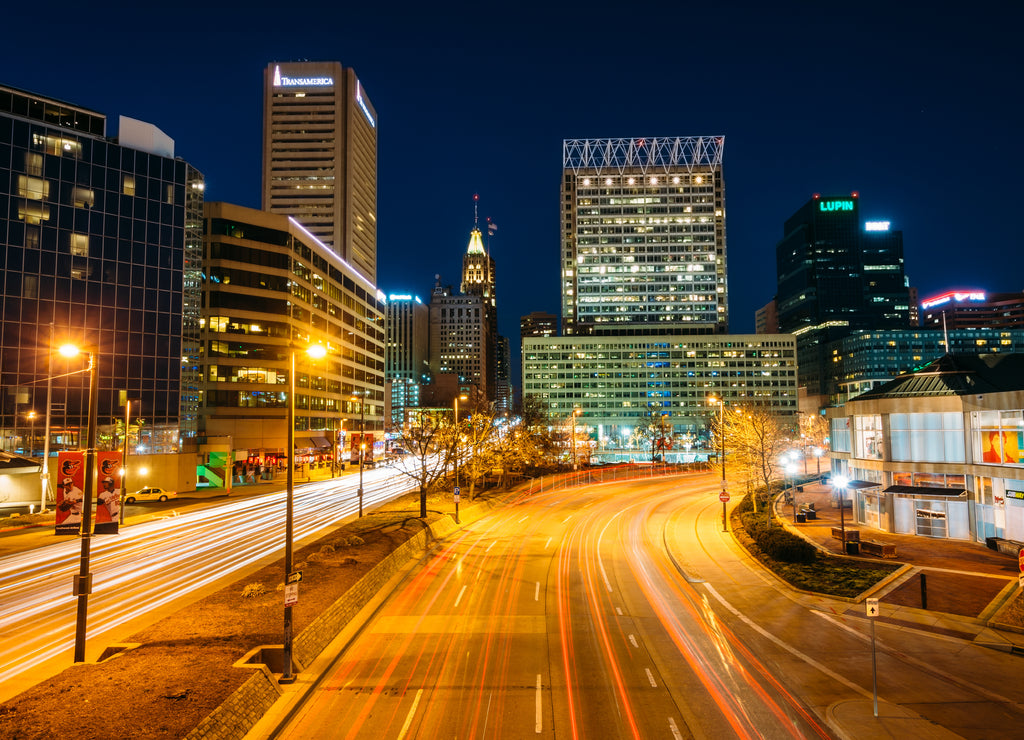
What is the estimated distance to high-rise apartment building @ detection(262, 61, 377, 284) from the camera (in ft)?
585

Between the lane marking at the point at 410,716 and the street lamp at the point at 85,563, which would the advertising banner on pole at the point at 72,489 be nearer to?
the street lamp at the point at 85,563

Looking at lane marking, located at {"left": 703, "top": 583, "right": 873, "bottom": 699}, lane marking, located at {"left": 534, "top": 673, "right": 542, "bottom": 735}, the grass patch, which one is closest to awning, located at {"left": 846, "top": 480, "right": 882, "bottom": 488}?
the grass patch

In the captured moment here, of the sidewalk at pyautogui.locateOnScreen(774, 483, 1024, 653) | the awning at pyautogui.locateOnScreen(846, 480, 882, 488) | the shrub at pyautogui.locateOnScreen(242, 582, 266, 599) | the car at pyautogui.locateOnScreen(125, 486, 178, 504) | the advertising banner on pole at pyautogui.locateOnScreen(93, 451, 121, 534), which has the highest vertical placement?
the advertising banner on pole at pyautogui.locateOnScreen(93, 451, 121, 534)

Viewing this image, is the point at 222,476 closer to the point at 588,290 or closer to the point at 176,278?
the point at 176,278

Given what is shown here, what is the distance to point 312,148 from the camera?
180 metres

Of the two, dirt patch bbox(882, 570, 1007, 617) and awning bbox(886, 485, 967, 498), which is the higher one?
awning bbox(886, 485, 967, 498)

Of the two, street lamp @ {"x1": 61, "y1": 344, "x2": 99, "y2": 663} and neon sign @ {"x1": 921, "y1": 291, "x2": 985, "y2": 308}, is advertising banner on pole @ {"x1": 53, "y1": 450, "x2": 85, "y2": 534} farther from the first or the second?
neon sign @ {"x1": 921, "y1": 291, "x2": 985, "y2": 308}

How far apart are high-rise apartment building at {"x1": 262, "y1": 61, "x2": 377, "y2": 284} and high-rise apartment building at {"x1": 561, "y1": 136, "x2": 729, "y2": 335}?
72741mm

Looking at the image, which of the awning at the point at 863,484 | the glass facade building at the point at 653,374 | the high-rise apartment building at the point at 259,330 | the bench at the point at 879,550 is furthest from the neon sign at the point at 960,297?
the glass facade building at the point at 653,374

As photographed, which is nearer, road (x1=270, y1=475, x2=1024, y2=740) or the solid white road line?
the solid white road line

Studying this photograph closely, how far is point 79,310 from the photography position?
195 ft

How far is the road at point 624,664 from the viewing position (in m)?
13.4

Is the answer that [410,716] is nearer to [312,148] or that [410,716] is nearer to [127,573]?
[127,573]

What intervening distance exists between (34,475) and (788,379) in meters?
183
